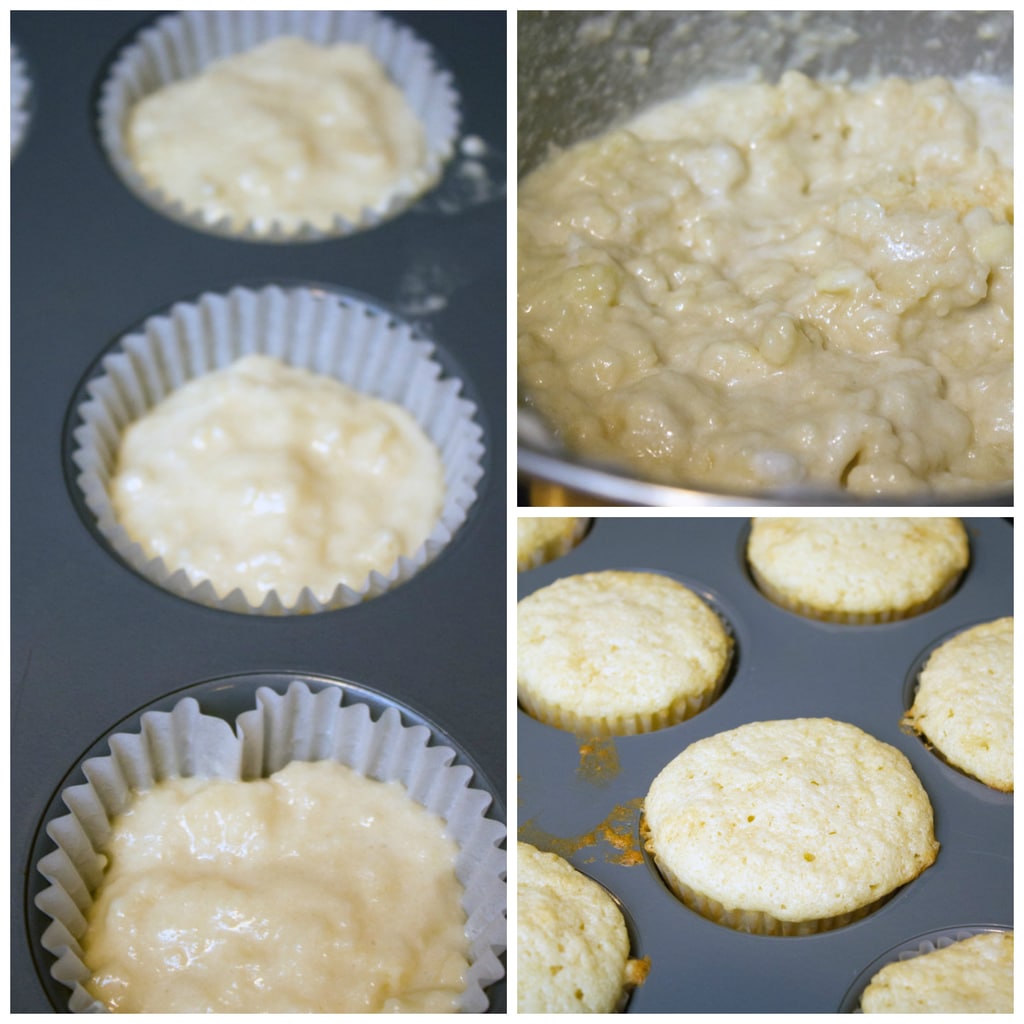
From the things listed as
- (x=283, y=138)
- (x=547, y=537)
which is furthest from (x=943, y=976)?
(x=283, y=138)

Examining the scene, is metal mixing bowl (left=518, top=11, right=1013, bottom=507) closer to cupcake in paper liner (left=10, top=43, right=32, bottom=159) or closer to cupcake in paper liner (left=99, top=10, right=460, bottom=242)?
cupcake in paper liner (left=99, top=10, right=460, bottom=242)

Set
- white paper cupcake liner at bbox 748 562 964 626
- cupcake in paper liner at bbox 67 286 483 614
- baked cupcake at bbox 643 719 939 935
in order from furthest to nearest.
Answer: cupcake in paper liner at bbox 67 286 483 614, white paper cupcake liner at bbox 748 562 964 626, baked cupcake at bbox 643 719 939 935

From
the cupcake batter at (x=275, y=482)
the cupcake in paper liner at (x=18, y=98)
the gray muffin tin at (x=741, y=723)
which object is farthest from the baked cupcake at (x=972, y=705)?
the cupcake in paper liner at (x=18, y=98)

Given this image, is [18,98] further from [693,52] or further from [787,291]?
[787,291]

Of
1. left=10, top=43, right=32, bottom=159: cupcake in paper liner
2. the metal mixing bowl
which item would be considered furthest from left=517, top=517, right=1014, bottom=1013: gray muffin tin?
left=10, top=43, right=32, bottom=159: cupcake in paper liner

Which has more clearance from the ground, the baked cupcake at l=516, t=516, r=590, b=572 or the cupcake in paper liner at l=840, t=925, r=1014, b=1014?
the baked cupcake at l=516, t=516, r=590, b=572

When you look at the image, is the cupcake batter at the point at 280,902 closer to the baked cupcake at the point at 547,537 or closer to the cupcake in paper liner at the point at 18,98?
the baked cupcake at the point at 547,537
